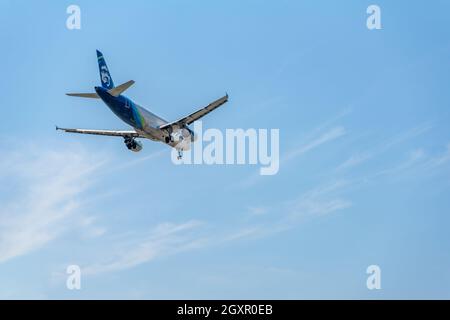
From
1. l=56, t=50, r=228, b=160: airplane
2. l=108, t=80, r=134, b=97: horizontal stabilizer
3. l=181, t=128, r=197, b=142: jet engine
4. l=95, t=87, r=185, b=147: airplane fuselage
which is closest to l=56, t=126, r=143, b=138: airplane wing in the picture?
l=56, t=50, r=228, b=160: airplane

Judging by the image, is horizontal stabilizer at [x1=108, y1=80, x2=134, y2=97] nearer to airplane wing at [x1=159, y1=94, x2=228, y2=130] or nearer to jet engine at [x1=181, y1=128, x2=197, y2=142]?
airplane wing at [x1=159, y1=94, x2=228, y2=130]

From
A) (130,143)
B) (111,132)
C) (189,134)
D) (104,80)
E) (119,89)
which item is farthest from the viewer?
(111,132)

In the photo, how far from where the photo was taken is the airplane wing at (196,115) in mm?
102444

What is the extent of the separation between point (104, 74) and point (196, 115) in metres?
14.2

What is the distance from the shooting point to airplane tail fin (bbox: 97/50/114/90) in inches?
4318

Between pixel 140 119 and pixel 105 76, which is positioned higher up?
pixel 105 76

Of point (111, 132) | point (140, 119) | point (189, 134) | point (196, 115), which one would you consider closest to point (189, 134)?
point (189, 134)

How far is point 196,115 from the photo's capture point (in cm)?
10669

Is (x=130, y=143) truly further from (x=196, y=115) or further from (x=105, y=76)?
(x=196, y=115)
